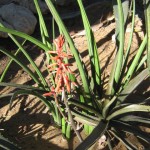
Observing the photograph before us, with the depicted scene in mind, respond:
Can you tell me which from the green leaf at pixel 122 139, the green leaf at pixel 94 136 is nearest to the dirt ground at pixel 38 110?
the green leaf at pixel 122 139

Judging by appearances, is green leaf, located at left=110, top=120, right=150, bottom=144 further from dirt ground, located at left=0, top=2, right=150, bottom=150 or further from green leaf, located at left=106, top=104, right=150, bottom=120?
dirt ground, located at left=0, top=2, right=150, bottom=150

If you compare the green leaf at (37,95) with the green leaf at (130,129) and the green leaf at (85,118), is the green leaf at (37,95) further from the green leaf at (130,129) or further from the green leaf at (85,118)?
the green leaf at (130,129)

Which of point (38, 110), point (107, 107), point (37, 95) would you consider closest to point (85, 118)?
point (107, 107)

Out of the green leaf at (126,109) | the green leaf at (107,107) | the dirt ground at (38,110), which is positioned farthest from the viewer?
the dirt ground at (38,110)

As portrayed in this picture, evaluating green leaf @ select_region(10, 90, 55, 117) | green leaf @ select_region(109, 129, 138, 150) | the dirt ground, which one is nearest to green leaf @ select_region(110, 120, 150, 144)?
green leaf @ select_region(109, 129, 138, 150)

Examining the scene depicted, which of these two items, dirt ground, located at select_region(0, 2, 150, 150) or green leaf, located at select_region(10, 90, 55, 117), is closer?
green leaf, located at select_region(10, 90, 55, 117)

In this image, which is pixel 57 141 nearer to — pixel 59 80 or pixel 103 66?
pixel 103 66

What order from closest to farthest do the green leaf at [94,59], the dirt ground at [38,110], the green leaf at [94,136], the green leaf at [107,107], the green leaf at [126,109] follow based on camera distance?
the green leaf at [94,136] < the green leaf at [126,109] < the green leaf at [107,107] < the green leaf at [94,59] < the dirt ground at [38,110]

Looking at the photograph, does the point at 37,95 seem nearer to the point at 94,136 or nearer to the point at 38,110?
the point at 94,136
